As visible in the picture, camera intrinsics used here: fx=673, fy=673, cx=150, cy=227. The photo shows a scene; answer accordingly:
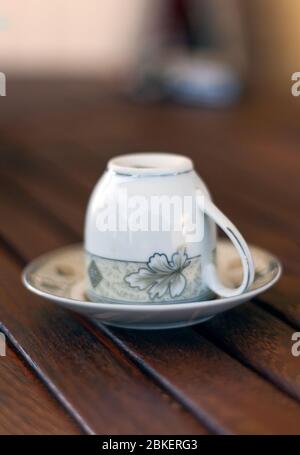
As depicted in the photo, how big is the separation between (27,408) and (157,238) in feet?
0.59

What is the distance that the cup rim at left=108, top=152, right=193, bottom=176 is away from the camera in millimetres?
592

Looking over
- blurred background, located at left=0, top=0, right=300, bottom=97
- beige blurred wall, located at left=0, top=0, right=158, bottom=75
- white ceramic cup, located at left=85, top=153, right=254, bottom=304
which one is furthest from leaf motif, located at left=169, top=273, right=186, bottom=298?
beige blurred wall, located at left=0, top=0, right=158, bottom=75

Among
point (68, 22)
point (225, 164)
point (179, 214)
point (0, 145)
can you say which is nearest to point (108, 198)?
point (179, 214)

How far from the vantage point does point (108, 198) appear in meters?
0.60

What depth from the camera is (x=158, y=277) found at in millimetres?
583

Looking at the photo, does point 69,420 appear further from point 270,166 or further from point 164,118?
point 164,118

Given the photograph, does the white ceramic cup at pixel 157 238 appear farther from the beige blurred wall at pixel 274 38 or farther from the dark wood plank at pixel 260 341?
the beige blurred wall at pixel 274 38

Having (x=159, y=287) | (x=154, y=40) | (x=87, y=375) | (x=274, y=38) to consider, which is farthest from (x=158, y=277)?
(x=274, y=38)

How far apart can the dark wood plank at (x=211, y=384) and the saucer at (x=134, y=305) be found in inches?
0.7

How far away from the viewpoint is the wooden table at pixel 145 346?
0.47 metres

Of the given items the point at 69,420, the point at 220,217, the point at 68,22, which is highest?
the point at 68,22

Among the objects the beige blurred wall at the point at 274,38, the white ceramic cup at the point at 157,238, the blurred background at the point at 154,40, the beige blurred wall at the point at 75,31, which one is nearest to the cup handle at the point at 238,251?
the white ceramic cup at the point at 157,238

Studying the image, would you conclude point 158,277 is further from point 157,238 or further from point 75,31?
point 75,31

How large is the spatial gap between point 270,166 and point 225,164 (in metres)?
0.08
